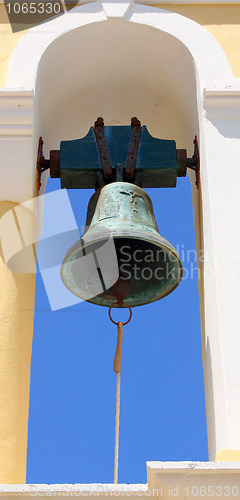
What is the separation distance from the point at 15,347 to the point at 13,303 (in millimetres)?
175

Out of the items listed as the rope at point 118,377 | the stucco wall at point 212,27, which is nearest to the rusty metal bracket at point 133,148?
the stucco wall at point 212,27

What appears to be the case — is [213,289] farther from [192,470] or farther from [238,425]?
[192,470]

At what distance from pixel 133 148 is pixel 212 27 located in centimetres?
64

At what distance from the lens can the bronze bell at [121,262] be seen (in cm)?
404

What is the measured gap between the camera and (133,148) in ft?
14.4

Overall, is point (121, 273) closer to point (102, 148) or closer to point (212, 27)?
point (102, 148)

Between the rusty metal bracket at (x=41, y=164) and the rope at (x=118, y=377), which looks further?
the rusty metal bracket at (x=41, y=164)

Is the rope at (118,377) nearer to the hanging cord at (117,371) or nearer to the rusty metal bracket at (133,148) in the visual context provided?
the hanging cord at (117,371)

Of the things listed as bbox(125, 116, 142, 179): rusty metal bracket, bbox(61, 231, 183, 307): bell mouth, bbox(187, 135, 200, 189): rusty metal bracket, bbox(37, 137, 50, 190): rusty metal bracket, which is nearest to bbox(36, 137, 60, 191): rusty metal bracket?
bbox(37, 137, 50, 190): rusty metal bracket

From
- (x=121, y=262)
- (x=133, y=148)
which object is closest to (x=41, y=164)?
(x=133, y=148)

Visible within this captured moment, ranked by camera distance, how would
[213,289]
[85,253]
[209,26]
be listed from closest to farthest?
[213,289], [85,253], [209,26]

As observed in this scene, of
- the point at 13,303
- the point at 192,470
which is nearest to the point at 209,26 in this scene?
the point at 13,303

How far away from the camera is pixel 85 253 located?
4.12 metres

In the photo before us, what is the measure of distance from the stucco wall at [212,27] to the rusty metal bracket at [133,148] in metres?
0.44
